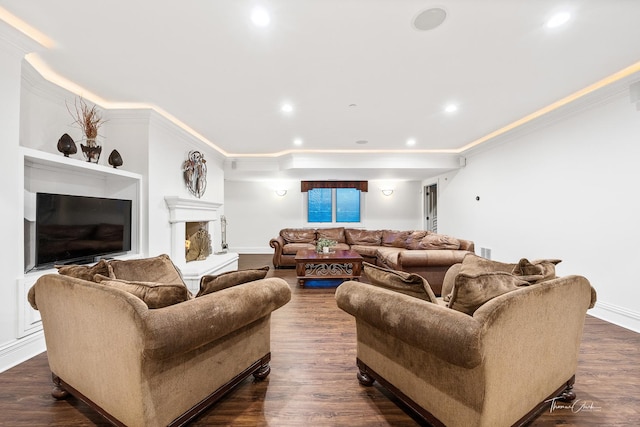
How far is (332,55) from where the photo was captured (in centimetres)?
233

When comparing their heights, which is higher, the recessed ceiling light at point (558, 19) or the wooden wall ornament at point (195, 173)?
the recessed ceiling light at point (558, 19)

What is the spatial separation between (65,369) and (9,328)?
3.25 ft

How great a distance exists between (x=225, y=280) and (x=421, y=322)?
1140 millimetres

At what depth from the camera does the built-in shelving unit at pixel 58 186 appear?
2199 mm

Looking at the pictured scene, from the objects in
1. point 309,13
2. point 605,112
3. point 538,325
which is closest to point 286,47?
point 309,13

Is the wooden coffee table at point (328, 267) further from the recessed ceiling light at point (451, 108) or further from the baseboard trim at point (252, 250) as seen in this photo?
the baseboard trim at point (252, 250)

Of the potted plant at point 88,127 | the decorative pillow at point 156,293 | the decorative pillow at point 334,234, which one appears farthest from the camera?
the decorative pillow at point 334,234

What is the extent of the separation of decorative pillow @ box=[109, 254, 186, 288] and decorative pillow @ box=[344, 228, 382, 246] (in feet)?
15.7

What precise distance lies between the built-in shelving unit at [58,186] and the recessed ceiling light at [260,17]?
82.8 inches

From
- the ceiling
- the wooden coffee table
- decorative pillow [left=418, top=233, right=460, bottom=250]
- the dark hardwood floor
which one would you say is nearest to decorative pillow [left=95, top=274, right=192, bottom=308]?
the dark hardwood floor

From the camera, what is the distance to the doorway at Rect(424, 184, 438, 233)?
297 inches

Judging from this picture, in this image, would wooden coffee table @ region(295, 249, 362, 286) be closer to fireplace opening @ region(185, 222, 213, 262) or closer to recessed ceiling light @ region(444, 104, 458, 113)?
fireplace opening @ region(185, 222, 213, 262)

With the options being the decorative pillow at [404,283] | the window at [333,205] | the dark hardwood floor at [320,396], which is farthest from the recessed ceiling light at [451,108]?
the window at [333,205]

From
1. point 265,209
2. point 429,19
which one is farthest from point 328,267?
point 265,209
